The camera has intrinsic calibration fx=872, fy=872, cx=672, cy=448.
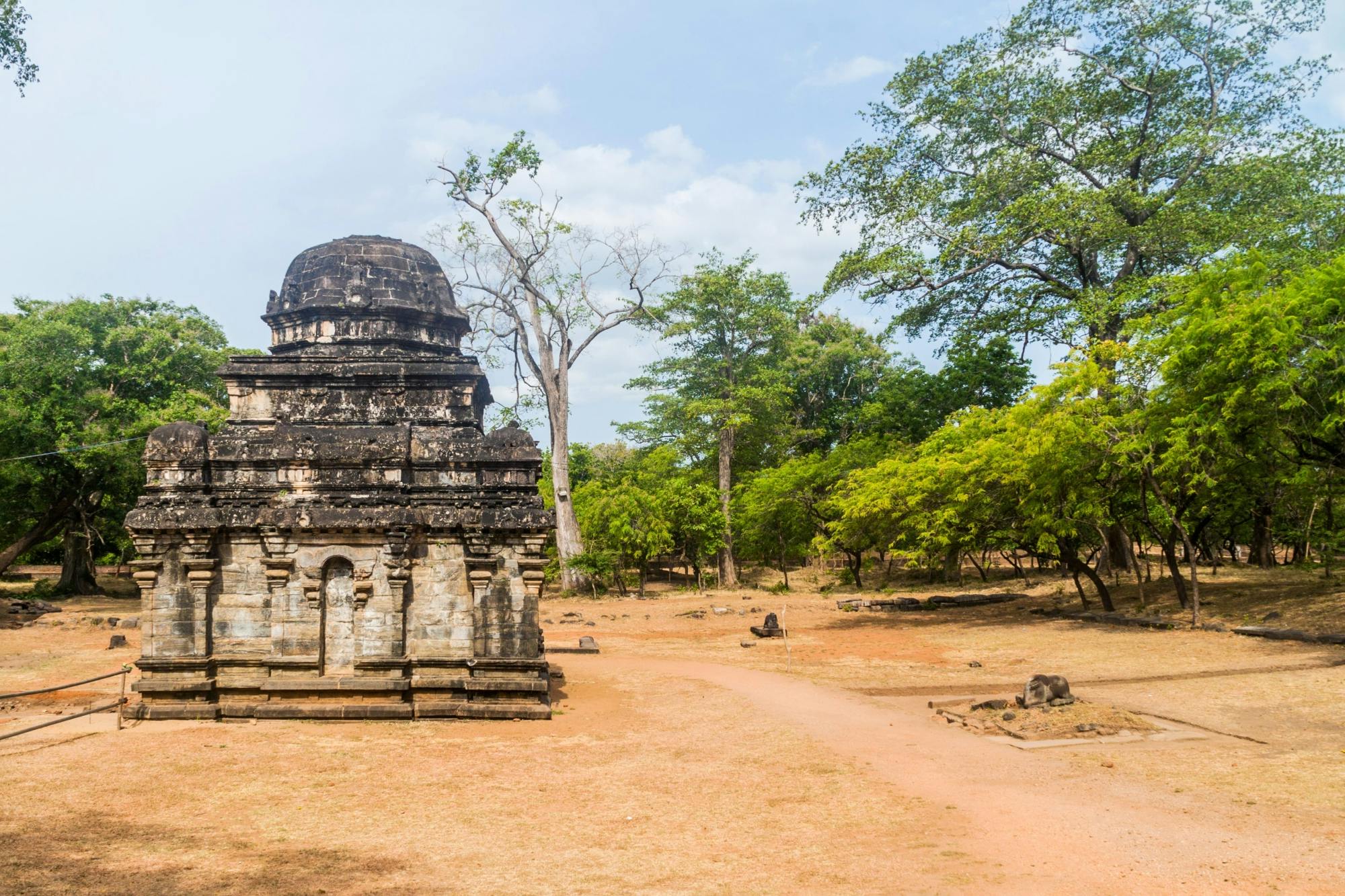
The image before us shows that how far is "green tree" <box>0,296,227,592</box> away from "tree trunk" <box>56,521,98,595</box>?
1483mm

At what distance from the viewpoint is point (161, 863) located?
6.73 metres

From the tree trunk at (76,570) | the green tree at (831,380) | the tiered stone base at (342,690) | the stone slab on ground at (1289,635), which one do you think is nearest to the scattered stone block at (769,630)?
the stone slab on ground at (1289,635)

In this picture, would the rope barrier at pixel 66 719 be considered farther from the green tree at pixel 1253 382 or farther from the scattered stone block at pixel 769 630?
the green tree at pixel 1253 382

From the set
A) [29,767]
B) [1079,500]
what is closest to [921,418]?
[1079,500]

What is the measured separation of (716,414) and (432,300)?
23391mm

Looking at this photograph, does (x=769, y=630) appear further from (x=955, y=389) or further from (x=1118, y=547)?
(x=955, y=389)

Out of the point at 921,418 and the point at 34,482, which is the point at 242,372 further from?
the point at 921,418

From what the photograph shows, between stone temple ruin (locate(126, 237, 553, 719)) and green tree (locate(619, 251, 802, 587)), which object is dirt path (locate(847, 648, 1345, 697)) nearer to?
stone temple ruin (locate(126, 237, 553, 719))

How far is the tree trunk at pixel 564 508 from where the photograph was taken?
1400 inches

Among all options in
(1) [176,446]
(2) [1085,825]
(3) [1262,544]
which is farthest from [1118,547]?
(1) [176,446]

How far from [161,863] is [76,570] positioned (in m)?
33.5

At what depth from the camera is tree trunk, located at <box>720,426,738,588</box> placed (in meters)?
38.7

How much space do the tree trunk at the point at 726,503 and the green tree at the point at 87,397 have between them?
66.7 feet

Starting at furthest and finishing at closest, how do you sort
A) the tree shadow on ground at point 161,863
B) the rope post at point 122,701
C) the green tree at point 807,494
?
1. the green tree at point 807,494
2. the rope post at point 122,701
3. the tree shadow on ground at point 161,863
